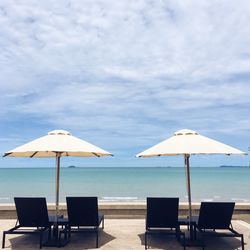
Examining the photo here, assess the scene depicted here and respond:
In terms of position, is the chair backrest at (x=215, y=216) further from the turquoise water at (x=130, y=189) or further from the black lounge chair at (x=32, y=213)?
the turquoise water at (x=130, y=189)

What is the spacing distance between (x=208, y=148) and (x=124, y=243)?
2.37 meters

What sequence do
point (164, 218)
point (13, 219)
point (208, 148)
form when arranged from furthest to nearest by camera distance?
point (13, 219) < point (164, 218) < point (208, 148)

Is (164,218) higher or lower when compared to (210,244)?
higher

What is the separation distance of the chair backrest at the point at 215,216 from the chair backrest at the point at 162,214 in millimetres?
479

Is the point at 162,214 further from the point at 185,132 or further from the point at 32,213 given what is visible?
the point at 32,213

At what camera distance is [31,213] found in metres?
5.51

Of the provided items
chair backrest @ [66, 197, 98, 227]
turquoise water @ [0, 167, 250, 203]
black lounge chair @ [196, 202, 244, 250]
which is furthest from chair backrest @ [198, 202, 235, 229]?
turquoise water @ [0, 167, 250, 203]

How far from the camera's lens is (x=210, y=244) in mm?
5605

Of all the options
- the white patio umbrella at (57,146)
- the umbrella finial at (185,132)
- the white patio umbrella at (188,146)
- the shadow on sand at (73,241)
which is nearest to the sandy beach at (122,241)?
the shadow on sand at (73,241)

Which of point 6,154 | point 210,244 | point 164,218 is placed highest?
point 6,154

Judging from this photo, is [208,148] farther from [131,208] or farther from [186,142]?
[131,208]

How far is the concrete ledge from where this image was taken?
7.77 metres

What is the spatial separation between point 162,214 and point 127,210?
260 cm

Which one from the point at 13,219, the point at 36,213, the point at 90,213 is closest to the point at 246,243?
the point at 90,213
